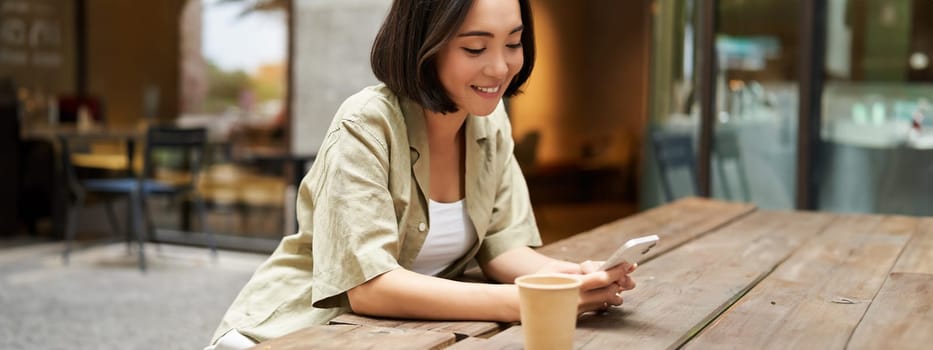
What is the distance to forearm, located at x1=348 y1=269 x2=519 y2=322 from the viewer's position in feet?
4.40

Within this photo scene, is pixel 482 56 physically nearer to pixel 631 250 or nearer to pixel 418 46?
pixel 418 46

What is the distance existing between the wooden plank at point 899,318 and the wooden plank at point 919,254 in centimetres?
11

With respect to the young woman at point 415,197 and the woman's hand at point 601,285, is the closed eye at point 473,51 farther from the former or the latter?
the woman's hand at point 601,285

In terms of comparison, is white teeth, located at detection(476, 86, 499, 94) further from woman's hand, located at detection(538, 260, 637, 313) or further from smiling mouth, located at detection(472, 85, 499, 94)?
woman's hand, located at detection(538, 260, 637, 313)

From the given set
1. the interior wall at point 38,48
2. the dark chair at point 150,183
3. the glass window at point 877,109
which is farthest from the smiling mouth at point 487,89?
the interior wall at point 38,48

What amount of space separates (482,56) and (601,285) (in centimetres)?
39

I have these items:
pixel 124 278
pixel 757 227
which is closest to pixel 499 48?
pixel 757 227

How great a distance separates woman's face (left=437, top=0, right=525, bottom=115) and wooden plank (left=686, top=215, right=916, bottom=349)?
0.48 meters

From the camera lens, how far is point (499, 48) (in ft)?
4.70

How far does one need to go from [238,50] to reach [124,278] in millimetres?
1764

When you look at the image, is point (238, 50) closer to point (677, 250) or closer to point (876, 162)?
point (876, 162)

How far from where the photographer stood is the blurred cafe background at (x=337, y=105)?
192 inches

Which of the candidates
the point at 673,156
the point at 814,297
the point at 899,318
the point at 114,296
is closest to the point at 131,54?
the point at 114,296

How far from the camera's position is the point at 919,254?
6.61 feet
